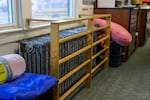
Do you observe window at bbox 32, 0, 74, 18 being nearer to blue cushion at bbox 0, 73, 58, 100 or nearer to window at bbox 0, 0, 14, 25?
window at bbox 0, 0, 14, 25

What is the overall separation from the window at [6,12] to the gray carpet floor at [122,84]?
3.63ft

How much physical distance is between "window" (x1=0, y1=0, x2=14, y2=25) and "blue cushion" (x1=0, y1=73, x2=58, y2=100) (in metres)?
0.66

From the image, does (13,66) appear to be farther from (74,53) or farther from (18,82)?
(74,53)

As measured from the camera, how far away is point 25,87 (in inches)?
56.9

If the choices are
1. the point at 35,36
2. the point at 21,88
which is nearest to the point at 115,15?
the point at 35,36

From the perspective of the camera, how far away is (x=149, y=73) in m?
3.40

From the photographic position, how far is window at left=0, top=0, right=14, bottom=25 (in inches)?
80.7

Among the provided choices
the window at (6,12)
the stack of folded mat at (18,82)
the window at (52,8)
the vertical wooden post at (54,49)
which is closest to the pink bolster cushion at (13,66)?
the stack of folded mat at (18,82)

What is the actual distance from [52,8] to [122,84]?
4.72 feet

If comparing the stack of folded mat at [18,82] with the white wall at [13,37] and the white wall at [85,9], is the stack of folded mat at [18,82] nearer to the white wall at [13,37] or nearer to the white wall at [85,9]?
the white wall at [13,37]

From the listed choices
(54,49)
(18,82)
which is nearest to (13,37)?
(54,49)

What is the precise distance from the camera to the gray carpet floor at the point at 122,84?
8.26 feet

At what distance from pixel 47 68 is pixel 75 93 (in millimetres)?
665

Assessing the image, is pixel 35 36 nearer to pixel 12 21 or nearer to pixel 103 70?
pixel 12 21
